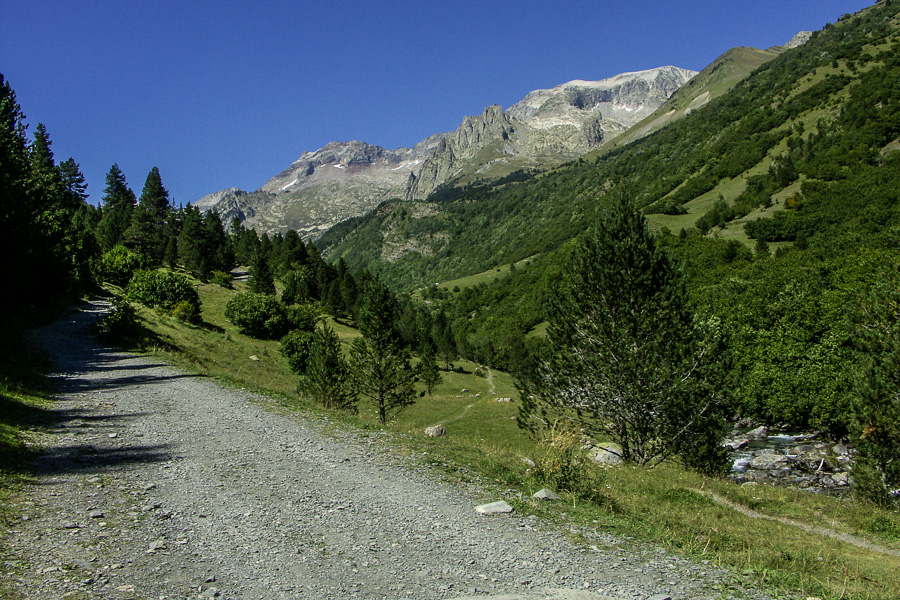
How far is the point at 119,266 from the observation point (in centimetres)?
5753

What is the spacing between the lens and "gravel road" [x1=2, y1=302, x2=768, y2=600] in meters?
5.50

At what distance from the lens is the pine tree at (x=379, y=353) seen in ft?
111

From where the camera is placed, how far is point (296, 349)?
4638 cm

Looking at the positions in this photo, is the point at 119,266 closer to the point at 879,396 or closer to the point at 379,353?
the point at 379,353

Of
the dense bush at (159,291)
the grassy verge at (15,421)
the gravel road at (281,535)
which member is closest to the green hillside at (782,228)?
the gravel road at (281,535)

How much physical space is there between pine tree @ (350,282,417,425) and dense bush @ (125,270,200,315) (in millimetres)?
22343

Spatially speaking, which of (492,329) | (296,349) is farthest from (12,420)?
(492,329)

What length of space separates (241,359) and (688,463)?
32225 mm

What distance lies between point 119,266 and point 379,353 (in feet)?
140

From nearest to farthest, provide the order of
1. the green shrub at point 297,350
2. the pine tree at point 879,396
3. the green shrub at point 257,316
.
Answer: the pine tree at point 879,396 → the green shrub at point 297,350 → the green shrub at point 257,316

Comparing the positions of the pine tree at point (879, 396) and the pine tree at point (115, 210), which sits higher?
the pine tree at point (115, 210)

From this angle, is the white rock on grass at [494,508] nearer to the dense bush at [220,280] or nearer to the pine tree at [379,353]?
the pine tree at [379,353]

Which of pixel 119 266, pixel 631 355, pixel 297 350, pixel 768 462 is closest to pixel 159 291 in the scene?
pixel 297 350

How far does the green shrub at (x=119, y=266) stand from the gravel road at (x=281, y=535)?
5472 cm
